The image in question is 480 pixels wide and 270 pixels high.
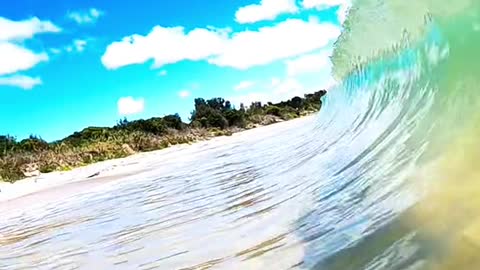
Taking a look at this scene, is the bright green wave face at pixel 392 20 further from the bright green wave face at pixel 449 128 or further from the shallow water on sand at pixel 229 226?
the shallow water on sand at pixel 229 226

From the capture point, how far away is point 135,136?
145 ft

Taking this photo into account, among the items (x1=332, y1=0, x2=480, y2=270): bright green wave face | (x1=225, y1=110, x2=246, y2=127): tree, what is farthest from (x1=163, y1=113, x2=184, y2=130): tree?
(x1=332, y1=0, x2=480, y2=270): bright green wave face

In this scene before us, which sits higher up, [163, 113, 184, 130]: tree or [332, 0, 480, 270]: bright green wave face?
[163, 113, 184, 130]: tree

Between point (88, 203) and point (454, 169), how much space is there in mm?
9426

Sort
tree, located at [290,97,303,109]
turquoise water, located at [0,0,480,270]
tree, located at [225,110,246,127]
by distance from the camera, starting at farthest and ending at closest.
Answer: tree, located at [290,97,303,109]
tree, located at [225,110,246,127]
turquoise water, located at [0,0,480,270]

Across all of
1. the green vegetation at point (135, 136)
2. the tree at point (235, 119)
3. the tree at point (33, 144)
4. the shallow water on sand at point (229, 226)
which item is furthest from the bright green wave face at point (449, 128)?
the tree at point (235, 119)

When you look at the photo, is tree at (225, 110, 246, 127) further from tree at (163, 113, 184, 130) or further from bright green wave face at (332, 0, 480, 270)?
bright green wave face at (332, 0, 480, 270)

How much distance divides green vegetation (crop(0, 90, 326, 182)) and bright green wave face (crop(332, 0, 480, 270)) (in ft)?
75.3

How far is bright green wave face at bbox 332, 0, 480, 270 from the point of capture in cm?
265

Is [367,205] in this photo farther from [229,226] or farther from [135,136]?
[135,136]

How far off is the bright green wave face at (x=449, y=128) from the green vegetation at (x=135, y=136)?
23.0 meters

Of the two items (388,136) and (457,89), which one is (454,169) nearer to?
(457,89)

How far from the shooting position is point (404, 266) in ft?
8.91

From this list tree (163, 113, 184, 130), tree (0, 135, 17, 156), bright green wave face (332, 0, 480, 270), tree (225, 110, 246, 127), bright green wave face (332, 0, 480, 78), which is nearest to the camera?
bright green wave face (332, 0, 480, 270)
